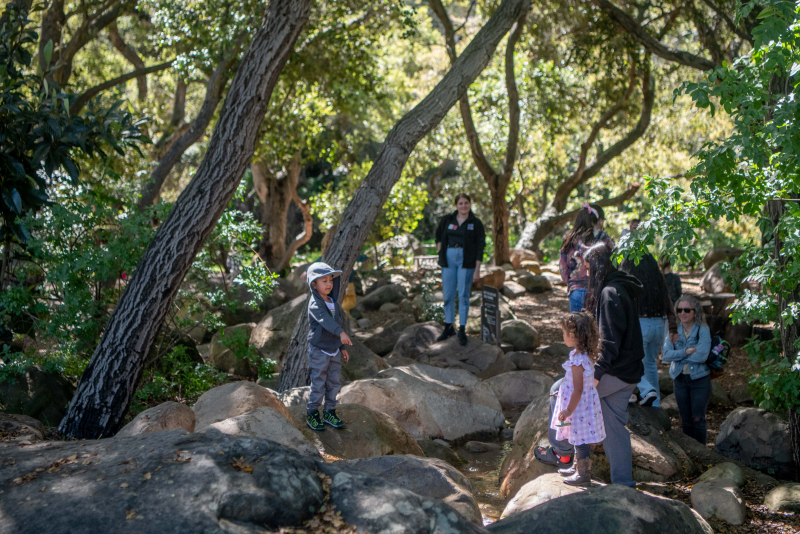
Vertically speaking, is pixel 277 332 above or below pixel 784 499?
above

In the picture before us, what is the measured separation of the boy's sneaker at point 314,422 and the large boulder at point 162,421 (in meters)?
0.84

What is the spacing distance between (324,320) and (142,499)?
229 cm

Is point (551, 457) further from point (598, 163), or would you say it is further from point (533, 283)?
point (598, 163)

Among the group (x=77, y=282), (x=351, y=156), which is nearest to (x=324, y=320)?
(x=77, y=282)

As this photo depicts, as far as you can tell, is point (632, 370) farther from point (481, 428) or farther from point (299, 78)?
point (299, 78)

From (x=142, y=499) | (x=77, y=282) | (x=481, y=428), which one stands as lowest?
(x=142, y=499)

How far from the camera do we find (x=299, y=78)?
1155 cm

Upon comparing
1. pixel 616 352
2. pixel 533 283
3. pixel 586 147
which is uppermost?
pixel 586 147

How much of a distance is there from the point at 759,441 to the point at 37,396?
20.7 feet

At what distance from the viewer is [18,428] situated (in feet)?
14.7

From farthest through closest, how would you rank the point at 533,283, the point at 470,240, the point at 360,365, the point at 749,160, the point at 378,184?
the point at 533,283
the point at 470,240
the point at 360,365
the point at 378,184
the point at 749,160

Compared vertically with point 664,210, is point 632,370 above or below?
below

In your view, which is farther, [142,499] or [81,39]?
[81,39]

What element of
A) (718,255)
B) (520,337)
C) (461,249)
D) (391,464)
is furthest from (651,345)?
(718,255)
